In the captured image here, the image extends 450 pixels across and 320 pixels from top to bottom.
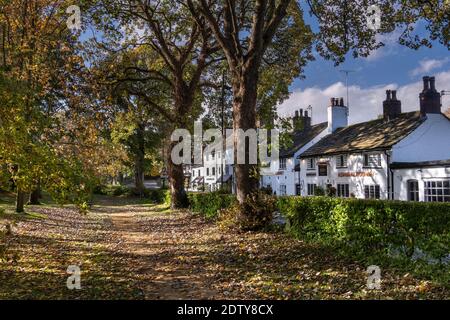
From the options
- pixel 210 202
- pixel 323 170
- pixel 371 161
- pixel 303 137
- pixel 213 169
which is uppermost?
pixel 303 137

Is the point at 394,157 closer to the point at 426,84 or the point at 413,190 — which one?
the point at 413,190

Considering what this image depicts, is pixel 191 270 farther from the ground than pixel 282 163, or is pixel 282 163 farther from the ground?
pixel 282 163

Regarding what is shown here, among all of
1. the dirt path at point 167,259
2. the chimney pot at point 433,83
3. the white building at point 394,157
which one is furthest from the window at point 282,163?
the dirt path at point 167,259

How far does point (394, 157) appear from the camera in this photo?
1364 inches

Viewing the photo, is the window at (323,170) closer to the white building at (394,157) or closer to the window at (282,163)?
the white building at (394,157)

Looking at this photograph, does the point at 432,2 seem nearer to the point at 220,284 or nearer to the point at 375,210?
the point at 375,210

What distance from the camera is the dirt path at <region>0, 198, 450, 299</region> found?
8.71 metres

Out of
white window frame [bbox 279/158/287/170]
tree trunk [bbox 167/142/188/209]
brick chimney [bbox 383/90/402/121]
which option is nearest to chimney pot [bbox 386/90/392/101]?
brick chimney [bbox 383/90/402/121]

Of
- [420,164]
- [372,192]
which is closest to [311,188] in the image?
[372,192]

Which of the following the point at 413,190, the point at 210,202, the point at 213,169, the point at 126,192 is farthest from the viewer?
the point at 213,169

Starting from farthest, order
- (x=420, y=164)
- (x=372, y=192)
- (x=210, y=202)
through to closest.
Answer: (x=372, y=192) < (x=420, y=164) < (x=210, y=202)

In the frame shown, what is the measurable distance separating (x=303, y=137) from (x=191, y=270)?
4424cm

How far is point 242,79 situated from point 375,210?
789 cm

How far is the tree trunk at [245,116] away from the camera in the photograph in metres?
16.8
